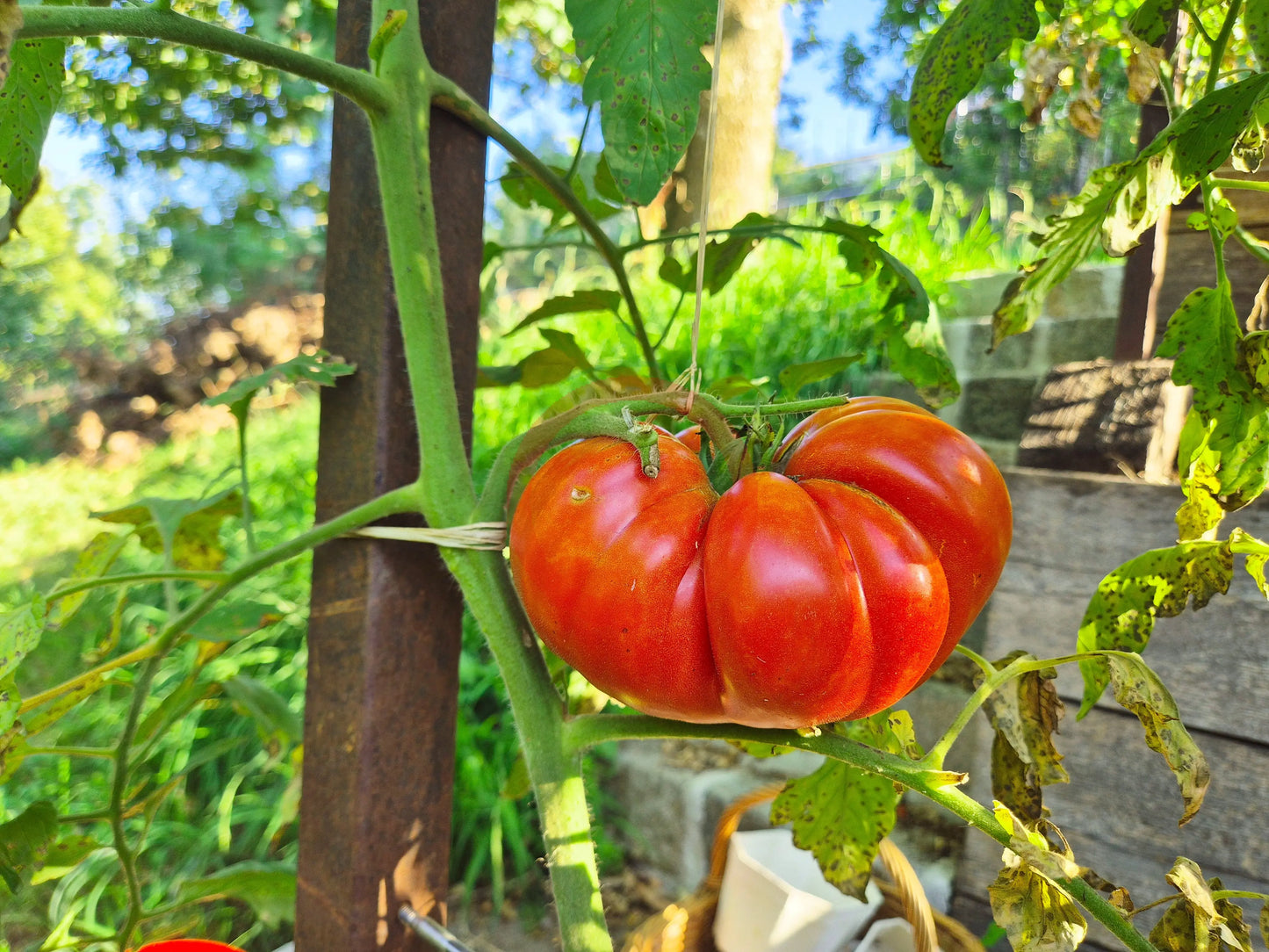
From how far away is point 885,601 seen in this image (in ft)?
1.13

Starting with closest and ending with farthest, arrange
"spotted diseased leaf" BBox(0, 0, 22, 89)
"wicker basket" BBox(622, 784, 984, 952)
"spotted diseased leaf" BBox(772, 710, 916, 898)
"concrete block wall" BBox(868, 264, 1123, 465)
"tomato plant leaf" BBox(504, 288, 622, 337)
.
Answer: "spotted diseased leaf" BBox(0, 0, 22, 89) → "spotted diseased leaf" BBox(772, 710, 916, 898) → "tomato plant leaf" BBox(504, 288, 622, 337) → "wicker basket" BBox(622, 784, 984, 952) → "concrete block wall" BBox(868, 264, 1123, 465)

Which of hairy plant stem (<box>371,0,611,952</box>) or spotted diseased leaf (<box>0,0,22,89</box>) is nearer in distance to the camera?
spotted diseased leaf (<box>0,0,22,89</box>)

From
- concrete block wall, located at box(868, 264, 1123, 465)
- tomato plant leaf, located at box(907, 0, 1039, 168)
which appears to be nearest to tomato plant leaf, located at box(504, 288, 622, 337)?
tomato plant leaf, located at box(907, 0, 1039, 168)

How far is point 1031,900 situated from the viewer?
14.6 inches

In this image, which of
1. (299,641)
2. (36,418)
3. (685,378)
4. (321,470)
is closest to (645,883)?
(299,641)

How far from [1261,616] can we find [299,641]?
6.22 ft

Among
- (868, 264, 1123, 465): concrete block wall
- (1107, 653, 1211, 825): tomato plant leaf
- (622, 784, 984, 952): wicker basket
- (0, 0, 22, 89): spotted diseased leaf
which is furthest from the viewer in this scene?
(868, 264, 1123, 465): concrete block wall

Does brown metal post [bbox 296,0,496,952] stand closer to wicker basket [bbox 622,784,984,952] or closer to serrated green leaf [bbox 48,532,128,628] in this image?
serrated green leaf [bbox 48,532,128,628]

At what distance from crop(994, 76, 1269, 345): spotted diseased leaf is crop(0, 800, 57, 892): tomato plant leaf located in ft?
2.57

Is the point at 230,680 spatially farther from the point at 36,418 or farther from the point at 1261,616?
the point at 36,418

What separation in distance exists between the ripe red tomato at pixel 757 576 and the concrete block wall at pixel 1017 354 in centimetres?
129

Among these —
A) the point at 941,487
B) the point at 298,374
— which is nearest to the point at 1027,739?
the point at 941,487

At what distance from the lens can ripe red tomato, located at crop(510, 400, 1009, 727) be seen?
333mm

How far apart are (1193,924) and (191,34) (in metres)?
0.65
